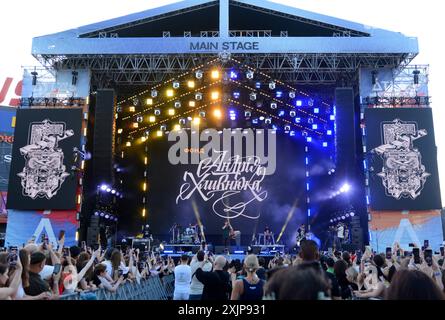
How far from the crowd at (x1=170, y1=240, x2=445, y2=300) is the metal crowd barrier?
86cm

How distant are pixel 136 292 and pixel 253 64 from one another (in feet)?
47.3

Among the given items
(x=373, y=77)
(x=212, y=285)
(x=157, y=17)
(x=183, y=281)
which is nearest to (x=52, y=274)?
(x=212, y=285)

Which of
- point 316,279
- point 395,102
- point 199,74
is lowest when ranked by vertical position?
point 316,279

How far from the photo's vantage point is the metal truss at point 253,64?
815 inches

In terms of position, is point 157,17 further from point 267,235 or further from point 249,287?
point 249,287

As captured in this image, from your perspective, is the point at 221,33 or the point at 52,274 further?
the point at 221,33

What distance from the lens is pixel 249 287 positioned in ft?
15.8

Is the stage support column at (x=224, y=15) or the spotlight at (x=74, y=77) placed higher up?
the stage support column at (x=224, y=15)

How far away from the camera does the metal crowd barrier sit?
17.2ft

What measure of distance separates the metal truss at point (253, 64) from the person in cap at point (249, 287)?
1653 cm

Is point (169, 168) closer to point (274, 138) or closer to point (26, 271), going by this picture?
point (274, 138)

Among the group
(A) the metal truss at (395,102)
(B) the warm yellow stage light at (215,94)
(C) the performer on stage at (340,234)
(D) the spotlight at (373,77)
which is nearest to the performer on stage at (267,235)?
(C) the performer on stage at (340,234)

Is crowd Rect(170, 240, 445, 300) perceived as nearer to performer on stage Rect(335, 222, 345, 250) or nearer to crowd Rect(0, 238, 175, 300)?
crowd Rect(0, 238, 175, 300)

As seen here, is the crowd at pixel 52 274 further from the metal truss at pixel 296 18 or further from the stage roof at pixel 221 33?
the metal truss at pixel 296 18
